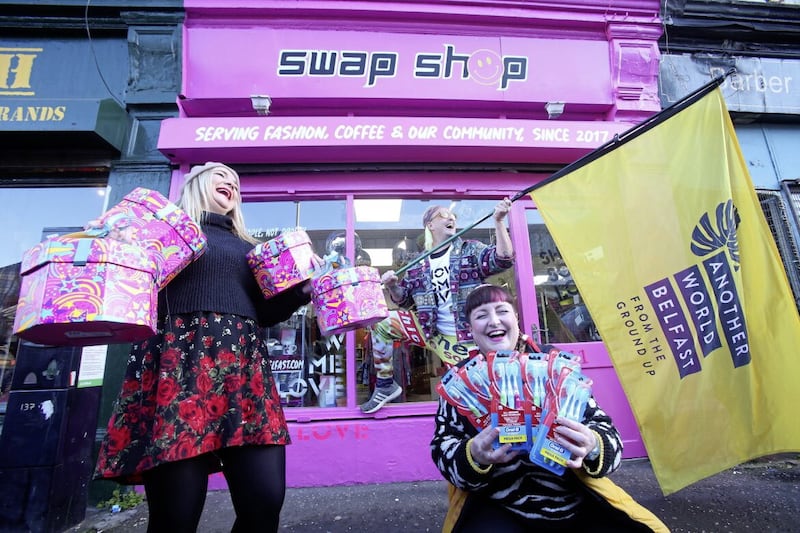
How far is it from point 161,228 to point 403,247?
3.21m

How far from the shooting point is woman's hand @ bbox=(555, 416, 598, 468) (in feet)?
3.91

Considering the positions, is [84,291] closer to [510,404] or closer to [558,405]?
[510,404]

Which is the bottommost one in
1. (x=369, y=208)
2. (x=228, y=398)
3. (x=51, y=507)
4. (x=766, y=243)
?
(x=51, y=507)

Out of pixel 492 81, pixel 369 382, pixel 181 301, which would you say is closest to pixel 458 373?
pixel 181 301

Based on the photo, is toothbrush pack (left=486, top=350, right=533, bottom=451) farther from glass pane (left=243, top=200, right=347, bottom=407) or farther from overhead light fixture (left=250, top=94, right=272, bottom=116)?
overhead light fixture (left=250, top=94, right=272, bottom=116)

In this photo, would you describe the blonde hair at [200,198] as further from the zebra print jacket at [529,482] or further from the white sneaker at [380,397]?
the white sneaker at [380,397]

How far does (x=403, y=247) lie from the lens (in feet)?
14.8

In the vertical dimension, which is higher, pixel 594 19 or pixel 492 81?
pixel 594 19

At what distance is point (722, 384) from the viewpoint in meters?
2.41

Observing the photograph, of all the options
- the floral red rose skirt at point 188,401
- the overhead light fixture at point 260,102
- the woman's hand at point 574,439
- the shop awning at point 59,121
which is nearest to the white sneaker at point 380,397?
the floral red rose skirt at point 188,401

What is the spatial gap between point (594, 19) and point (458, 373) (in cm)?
502

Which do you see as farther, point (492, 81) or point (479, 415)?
point (492, 81)

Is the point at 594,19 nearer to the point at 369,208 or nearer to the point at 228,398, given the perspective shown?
the point at 369,208

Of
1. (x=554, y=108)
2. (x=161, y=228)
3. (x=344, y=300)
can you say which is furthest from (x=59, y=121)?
(x=554, y=108)
